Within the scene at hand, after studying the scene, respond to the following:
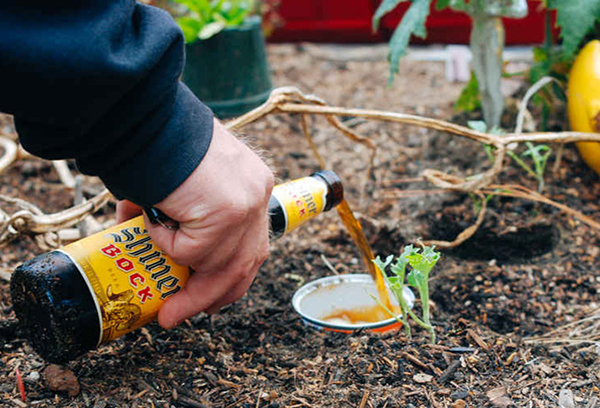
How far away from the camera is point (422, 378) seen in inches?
45.6

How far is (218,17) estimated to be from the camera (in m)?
2.67

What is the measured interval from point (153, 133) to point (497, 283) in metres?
1.06

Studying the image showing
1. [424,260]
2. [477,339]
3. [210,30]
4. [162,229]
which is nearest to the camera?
[162,229]

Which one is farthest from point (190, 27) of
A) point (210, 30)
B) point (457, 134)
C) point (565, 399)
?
point (565, 399)

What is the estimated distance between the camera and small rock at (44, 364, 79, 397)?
113 centimetres

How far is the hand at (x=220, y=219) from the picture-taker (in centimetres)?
93

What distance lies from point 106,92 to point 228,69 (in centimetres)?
190

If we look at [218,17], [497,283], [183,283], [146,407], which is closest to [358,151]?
[218,17]

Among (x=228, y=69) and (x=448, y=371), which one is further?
(x=228, y=69)

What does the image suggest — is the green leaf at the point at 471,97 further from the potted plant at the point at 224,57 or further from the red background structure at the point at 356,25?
the red background structure at the point at 356,25

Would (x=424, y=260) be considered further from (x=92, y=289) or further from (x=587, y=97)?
(x=587, y=97)

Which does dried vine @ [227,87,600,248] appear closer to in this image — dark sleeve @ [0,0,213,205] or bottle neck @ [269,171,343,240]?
bottle neck @ [269,171,343,240]

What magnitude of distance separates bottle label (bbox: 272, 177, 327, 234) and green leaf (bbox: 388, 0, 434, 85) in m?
0.68

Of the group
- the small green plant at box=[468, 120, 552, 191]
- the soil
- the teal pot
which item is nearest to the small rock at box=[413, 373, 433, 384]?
the soil
